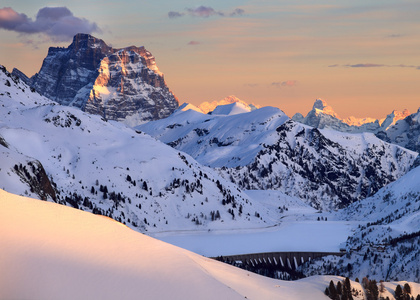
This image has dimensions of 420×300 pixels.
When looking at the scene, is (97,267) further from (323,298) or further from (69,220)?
(323,298)

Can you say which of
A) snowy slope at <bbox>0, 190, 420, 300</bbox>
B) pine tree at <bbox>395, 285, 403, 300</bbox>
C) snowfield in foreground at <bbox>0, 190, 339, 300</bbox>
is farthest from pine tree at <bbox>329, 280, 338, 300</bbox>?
snowfield in foreground at <bbox>0, 190, 339, 300</bbox>

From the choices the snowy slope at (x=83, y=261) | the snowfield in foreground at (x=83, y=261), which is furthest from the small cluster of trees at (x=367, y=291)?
the snowfield in foreground at (x=83, y=261)

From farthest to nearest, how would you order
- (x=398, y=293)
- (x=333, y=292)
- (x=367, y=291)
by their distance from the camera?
(x=398, y=293) < (x=367, y=291) < (x=333, y=292)

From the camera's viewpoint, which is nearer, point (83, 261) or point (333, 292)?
point (83, 261)

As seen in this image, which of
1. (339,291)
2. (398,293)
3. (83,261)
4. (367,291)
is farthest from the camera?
(398,293)

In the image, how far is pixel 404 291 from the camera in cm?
12569

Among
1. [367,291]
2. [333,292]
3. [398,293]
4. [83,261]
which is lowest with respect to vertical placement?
[398,293]

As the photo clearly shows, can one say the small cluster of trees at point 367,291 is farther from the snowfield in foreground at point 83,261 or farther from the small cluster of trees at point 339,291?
the snowfield in foreground at point 83,261

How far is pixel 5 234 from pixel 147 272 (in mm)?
16084

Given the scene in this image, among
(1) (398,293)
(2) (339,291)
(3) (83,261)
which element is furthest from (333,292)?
(3) (83,261)

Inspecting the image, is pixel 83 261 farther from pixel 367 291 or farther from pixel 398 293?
pixel 398 293

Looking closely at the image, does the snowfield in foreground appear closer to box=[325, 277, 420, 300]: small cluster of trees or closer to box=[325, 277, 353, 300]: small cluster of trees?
box=[325, 277, 353, 300]: small cluster of trees

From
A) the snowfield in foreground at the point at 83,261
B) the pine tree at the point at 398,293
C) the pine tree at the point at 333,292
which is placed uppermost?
the snowfield in foreground at the point at 83,261

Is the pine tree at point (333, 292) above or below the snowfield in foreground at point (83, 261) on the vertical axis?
below
